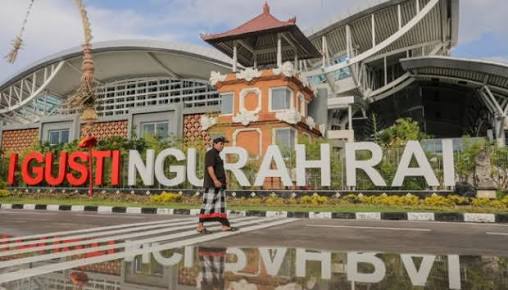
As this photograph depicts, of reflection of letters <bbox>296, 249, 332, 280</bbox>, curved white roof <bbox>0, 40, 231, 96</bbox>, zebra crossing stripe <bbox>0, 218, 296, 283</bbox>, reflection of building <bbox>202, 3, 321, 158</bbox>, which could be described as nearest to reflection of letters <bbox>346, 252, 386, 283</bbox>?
reflection of letters <bbox>296, 249, 332, 280</bbox>

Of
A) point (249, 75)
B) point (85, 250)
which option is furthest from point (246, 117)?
point (85, 250)

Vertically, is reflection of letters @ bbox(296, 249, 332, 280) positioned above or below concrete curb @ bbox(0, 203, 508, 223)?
above

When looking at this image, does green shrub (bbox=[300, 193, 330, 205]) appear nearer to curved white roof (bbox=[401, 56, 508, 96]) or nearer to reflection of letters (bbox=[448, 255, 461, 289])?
reflection of letters (bbox=[448, 255, 461, 289])

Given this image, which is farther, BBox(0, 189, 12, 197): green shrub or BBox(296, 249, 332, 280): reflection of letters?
BBox(0, 189, 12, 197): green shrub

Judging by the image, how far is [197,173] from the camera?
18.1 metres

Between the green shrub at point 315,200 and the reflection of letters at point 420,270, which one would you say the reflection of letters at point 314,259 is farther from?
the green shrub at point 315,200

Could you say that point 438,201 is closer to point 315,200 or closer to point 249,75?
point 315,200

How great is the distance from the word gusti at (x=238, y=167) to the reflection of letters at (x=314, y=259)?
11.3 m

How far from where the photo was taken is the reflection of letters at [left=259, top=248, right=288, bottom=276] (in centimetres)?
371

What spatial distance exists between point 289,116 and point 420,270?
20057 millimetres

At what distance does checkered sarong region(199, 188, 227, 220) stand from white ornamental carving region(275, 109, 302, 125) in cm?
1691

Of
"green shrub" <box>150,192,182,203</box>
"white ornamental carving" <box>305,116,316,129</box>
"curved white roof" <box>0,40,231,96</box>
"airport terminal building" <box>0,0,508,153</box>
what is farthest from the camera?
"curved white roof" <box>0,40,231,96</box>

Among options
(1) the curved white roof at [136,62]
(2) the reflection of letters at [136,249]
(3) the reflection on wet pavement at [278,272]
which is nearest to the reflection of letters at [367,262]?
(3) the reflection on wet pavement at [278,272]

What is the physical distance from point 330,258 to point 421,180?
41.9 feet
